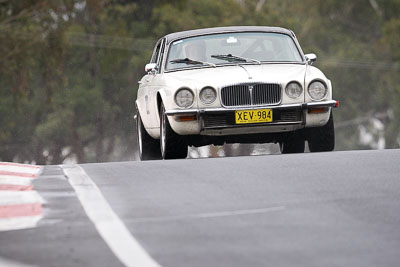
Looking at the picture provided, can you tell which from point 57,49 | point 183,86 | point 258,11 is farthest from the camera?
point 258,11

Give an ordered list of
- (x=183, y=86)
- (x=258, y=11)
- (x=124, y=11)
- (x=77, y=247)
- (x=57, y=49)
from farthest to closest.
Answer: (x=258, y=11), (x=124, y=11), (x=57, y=49), (x=183, y=86), (x=77, y=247)

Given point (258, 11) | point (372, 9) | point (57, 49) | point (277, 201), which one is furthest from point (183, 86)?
point (372, 9)

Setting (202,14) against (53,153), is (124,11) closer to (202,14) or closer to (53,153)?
(202,14)

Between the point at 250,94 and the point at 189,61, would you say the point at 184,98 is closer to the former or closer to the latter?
the point at 250,94

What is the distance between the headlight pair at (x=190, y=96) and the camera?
12.6 meters

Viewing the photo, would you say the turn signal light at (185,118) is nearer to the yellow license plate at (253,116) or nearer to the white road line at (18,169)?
the yellow license plate at (253,116)

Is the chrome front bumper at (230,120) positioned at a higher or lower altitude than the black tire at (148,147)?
higher

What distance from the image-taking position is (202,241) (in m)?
5.68

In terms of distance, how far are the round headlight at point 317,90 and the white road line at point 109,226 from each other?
4409mm

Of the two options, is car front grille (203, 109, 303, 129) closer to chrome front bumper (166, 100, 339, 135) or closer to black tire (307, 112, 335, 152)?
chrome front bumper (166, 100, 339, 135)

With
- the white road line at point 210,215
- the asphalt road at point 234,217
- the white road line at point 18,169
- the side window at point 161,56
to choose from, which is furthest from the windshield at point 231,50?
the white road line at point 210,215

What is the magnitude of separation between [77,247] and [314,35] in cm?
6538

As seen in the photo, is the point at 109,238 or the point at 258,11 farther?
the point at 258,11

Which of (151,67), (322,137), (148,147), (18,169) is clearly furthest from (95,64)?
(18,169)
